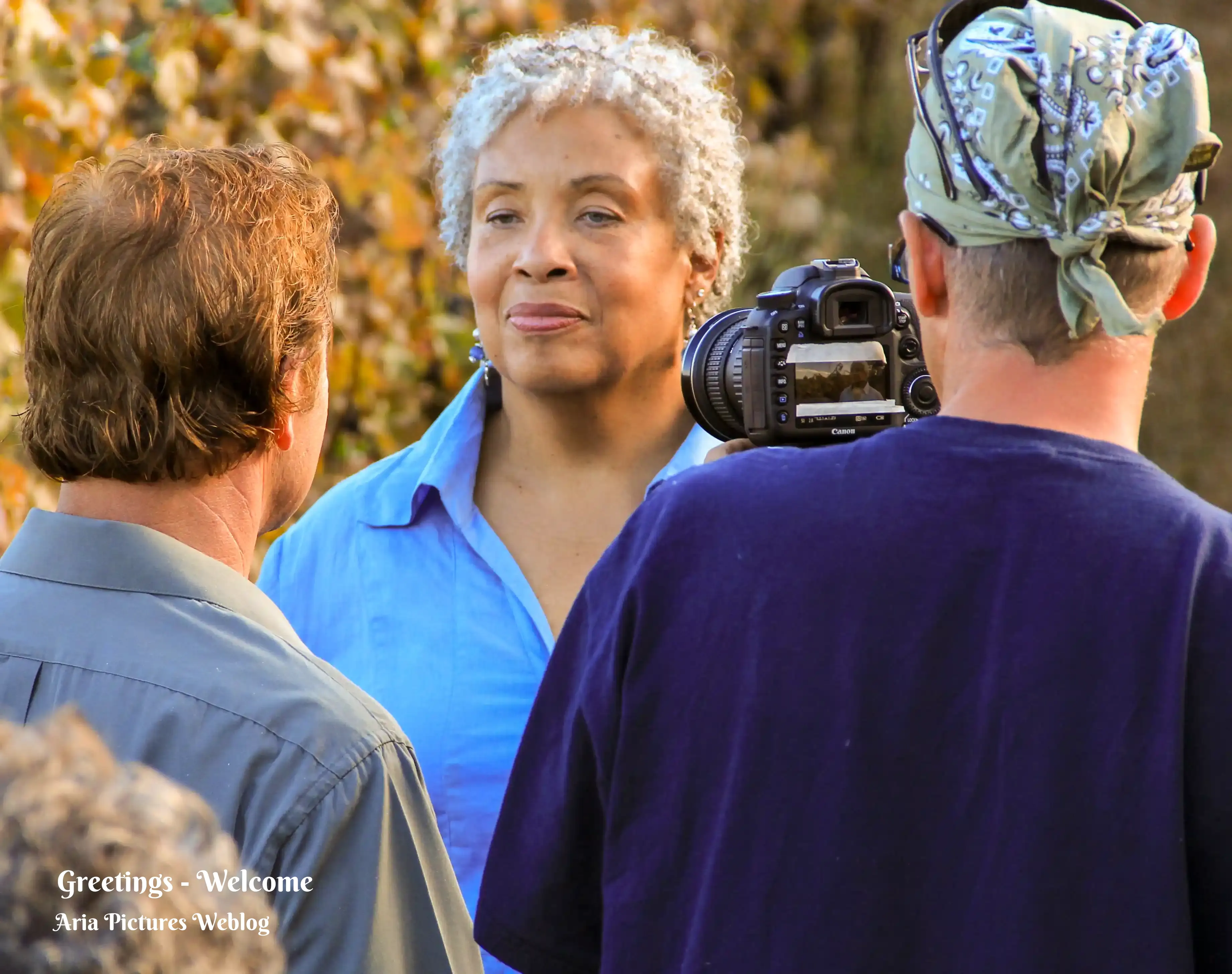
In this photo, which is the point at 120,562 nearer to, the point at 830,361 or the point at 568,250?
the point at 830,361

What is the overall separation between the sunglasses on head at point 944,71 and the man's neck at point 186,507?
2.18 feet

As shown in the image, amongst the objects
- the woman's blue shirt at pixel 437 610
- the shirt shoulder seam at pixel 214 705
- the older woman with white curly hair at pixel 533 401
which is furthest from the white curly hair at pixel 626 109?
the shirt shoulder seam at pixel 214 705

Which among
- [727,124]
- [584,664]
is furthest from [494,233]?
[584,664]

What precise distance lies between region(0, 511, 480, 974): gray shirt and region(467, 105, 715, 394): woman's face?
859 millimetres

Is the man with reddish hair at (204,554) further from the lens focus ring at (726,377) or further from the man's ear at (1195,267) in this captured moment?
the man's ear at (1195,267)

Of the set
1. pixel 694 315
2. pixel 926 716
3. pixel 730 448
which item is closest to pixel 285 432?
pixel 730 448

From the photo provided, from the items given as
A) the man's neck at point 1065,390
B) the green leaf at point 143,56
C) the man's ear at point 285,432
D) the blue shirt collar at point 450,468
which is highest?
the green leaf at point 143,56

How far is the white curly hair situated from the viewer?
2.15 metres

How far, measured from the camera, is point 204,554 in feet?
4.57

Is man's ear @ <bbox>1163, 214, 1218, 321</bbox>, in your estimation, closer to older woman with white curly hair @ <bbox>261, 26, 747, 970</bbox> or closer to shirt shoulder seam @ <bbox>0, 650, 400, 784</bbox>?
shirt shoulder seam @ <bbox>0, 650, 400, 784</bbox>

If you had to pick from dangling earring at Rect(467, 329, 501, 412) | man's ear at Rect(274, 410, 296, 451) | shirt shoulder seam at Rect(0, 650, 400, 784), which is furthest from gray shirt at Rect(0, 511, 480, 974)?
dangling earring at Rect(467, 329, 501, 412)

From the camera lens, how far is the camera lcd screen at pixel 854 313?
1.68 meters

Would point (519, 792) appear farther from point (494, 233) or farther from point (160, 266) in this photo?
point (494, 233)

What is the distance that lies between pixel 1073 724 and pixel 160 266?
870 millimetres
